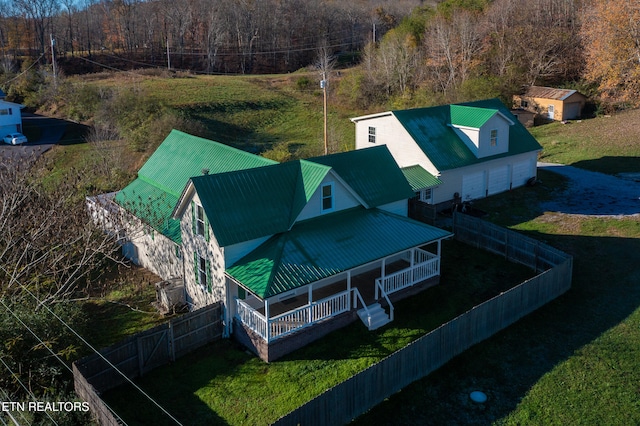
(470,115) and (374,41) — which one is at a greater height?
(374,41)

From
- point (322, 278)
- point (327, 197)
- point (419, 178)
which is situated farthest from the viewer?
point (419, 178)

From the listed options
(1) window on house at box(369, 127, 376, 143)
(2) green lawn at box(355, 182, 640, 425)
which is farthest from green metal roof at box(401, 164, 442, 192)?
(2) green lawn at box(355, 182, 640, 425)

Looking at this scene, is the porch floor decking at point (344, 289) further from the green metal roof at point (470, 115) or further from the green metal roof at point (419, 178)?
the green metal roof at point (470, 115)

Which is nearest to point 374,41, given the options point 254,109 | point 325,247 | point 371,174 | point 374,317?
point 254,109

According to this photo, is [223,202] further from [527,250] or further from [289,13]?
[289,13]

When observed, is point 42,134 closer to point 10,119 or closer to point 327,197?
point 10,119

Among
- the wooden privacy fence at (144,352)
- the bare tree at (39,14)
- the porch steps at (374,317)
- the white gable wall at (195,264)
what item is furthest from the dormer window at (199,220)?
the bare tree at (39,14)

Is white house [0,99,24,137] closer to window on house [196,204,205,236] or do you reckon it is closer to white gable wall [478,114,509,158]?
window on house [196,204,205,236]
